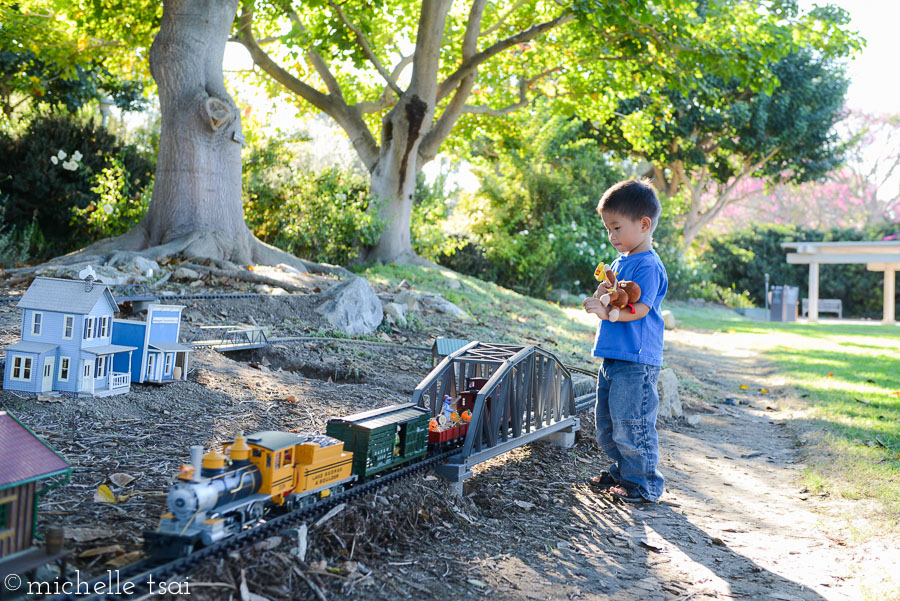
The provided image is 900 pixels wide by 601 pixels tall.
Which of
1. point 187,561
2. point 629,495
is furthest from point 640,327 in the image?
point 187,561

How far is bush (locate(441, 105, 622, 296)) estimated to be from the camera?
18.7 metres

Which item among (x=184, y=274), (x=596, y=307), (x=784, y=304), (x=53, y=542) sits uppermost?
(x=784, y=304)

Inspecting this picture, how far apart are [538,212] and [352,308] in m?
13.1

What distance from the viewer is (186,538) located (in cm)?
224

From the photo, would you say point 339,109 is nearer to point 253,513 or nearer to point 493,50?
point 493,50

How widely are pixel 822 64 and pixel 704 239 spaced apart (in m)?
7.48

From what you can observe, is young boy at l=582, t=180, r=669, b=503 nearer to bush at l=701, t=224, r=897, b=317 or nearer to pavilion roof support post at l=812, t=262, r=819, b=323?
pavilion roof support post at l=812, t=262, r=819, b=323

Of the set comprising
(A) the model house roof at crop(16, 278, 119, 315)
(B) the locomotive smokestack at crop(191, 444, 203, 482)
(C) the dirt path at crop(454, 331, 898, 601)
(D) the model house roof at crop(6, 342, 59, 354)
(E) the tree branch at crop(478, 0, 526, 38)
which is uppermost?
(E) the tree branch at crop(478, 0, 526, 38)

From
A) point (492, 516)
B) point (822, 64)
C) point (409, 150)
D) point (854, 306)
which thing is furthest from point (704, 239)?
point (492, 516)

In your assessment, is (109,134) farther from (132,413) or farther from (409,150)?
(132,413)

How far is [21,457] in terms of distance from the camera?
6.97 feet

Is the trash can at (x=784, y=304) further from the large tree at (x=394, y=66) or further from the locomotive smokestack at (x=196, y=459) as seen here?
the locomotive smokestack at (x=196, y=459)

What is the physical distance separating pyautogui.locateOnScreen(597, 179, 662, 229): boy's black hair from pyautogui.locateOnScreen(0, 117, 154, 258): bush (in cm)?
1102

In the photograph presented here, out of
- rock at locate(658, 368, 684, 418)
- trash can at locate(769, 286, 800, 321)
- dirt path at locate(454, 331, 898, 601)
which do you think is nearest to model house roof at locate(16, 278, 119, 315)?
dirt path at locate(454, 331, 898, 601)
